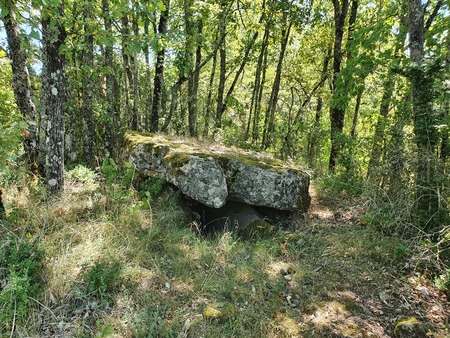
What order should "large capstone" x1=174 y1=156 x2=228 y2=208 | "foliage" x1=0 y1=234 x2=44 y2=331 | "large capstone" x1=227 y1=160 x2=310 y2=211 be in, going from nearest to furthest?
"foliage" x1=0 y1=234 x2=44 y2=331 → "large capstone" x1=174 y1=156 x2=228 y2=208 → "large capstone" x1=227 y1=160 x2=310 y2=211

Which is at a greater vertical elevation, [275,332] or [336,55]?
[336,55]

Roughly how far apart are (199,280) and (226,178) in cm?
197

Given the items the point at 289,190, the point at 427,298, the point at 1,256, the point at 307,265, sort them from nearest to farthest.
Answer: the point at 1,256 < the point at 427,298 < the point at 307,265 < the point at 289,190

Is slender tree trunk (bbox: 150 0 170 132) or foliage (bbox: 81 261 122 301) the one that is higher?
slender tree trunk (bbox: 150 0 170 132)

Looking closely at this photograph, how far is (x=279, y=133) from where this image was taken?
1012cm

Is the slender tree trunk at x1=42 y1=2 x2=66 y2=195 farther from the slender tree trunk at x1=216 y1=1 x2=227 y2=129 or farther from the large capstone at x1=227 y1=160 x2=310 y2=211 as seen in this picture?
the slender tree trunk at x1=216 y1=1 x2=227 y2=129

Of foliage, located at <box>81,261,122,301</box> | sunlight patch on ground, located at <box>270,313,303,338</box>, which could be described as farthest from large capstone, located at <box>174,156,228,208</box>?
sunlight patch on ground, located at <box>270,313,303,338</box>

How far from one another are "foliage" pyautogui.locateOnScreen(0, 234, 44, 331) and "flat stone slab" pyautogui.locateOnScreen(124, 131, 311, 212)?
2.21m

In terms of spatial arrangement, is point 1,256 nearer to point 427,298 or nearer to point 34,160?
point 34,160

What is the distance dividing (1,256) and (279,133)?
8.88 meters

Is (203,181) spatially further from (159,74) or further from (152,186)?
(159,74)

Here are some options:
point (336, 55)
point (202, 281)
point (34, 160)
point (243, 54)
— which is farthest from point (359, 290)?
point (243, 54)

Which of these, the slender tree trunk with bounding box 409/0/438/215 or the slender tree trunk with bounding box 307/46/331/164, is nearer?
the slender tree trunk with bounding box 409/0/438/215

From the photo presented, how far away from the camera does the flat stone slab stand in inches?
171
